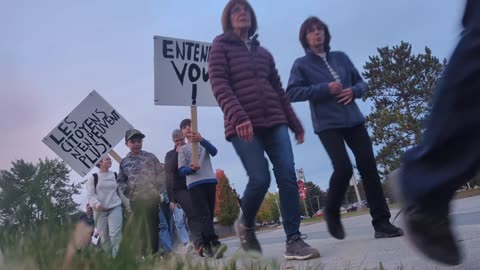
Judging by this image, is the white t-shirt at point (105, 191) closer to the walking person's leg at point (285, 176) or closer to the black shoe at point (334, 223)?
the walking person's leg at point (285, 176)

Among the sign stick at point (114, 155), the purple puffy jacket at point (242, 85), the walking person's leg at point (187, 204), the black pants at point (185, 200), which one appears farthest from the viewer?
the sign stick at point (114, 155)

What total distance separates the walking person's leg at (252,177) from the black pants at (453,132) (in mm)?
2193

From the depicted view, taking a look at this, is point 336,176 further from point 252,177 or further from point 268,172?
point 252,177

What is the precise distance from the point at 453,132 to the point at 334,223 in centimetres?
281

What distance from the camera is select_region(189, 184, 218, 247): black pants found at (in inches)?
242

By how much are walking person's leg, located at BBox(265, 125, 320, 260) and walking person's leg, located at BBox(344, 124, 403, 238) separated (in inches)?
24.5

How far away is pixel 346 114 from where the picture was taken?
4.68m

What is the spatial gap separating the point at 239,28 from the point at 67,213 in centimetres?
378

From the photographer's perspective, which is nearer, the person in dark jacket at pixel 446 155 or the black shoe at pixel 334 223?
the person in dark jacket at pixel 446 155

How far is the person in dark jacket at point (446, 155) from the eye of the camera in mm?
1896

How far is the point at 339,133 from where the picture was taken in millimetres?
4699

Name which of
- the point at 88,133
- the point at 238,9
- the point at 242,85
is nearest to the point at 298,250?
the point at 242,85

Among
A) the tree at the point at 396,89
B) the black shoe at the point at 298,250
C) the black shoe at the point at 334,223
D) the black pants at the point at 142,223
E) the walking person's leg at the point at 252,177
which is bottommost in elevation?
the black pants at the point at 142,223

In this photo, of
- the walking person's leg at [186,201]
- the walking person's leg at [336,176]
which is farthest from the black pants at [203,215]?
the walking person's leg at [336,176]
